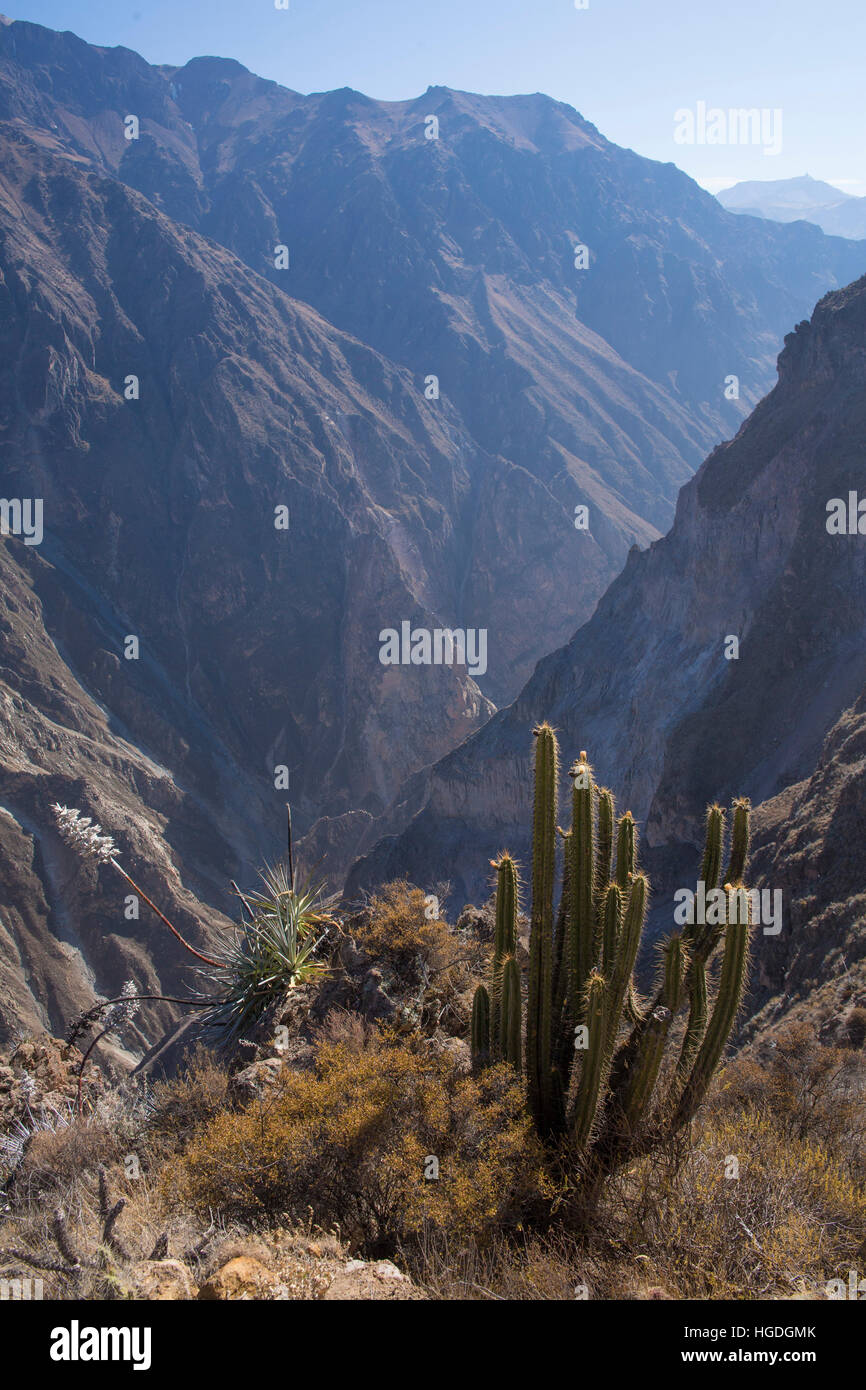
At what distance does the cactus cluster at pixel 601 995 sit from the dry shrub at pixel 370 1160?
0.63 m

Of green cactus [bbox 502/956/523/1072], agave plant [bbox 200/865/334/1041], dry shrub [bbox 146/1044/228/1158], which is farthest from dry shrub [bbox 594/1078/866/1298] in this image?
agave plant [bbox 200/865/334/1041]

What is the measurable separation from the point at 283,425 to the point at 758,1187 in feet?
285

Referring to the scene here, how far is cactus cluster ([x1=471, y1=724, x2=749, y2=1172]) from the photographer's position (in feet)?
24.0

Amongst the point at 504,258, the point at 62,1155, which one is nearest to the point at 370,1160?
the point at 62,1155

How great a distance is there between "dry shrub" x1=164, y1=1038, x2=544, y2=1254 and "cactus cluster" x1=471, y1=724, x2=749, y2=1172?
630mm

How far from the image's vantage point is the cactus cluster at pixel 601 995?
733 centimetres

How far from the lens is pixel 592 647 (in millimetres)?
45000

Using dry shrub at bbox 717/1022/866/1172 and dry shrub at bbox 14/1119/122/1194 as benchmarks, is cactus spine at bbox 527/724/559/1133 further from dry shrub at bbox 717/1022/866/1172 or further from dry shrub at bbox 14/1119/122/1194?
dry shrub at bbox 14/1119/122/1194

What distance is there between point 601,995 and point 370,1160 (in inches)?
86.0

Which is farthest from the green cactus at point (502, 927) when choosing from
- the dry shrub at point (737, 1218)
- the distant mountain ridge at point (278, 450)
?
the distant mountain ridge at point (278, 450)

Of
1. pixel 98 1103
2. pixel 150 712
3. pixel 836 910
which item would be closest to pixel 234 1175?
pixel 98 1103

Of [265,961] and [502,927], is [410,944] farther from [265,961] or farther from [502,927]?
[502,927]

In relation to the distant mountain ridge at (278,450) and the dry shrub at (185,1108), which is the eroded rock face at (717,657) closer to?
the distant mountain ridge at (278,450)

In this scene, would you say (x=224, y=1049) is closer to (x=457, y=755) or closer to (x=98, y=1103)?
(x=98, y=1103)
